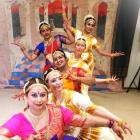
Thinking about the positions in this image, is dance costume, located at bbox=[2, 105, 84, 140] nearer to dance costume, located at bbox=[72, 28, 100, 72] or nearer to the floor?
the floor

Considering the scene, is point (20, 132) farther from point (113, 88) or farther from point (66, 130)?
point (113, 88)

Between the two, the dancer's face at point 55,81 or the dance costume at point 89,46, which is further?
the dance costume at point 89,46

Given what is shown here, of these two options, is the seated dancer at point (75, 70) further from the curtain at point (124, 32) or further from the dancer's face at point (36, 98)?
the curtain at point (124, 32)

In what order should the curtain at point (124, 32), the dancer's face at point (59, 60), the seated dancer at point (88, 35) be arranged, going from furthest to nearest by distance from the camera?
the curtain at point (124, 32) < the seated dancer at point (88, 35) < the dancer's face at point (59, 60)

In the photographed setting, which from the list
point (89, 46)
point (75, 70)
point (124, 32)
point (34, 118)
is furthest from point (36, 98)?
point (124, 32)

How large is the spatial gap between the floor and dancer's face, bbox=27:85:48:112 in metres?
1.88

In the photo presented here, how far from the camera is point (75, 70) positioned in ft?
10.0

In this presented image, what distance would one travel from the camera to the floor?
155 inches

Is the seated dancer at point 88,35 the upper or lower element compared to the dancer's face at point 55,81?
upper

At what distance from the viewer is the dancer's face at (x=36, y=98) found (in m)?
1.94

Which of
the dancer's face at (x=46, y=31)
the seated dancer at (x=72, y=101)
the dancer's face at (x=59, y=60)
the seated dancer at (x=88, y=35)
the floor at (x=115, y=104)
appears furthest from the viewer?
the floor at (x=115, y=104)


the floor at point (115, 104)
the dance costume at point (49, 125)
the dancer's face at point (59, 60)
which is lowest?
the floor at point (115, 104)

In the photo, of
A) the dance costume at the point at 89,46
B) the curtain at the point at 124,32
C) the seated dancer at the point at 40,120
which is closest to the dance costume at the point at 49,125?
the seated dancer at the point at 40,120

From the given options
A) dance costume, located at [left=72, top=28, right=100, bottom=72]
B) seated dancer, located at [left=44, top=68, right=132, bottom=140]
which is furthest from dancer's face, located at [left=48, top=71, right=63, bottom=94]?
dance costume, located at [left=72, top=28, right=100, bottom=72]
